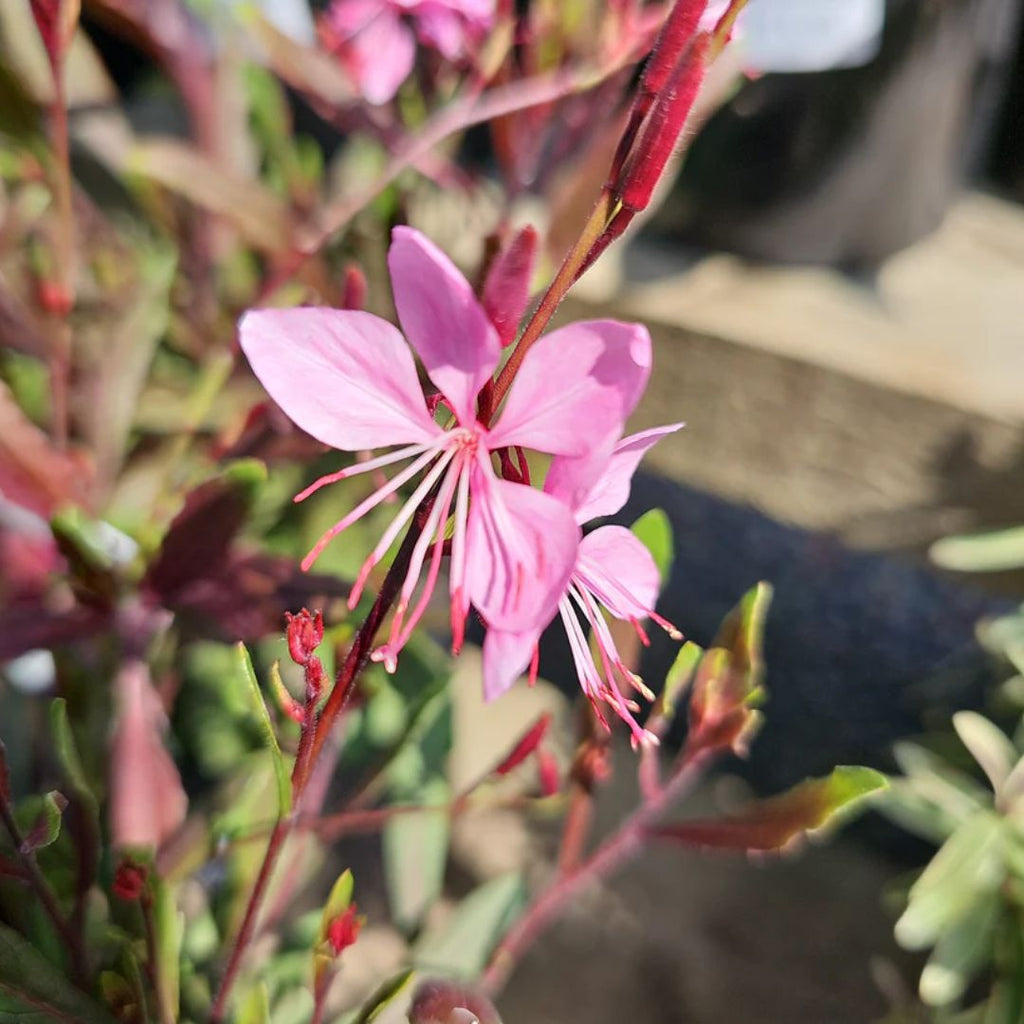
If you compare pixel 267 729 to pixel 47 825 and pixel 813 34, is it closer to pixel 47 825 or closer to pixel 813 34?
pixel 47 825

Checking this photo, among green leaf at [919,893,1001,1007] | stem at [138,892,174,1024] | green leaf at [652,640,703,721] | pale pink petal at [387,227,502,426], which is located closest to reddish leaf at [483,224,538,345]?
pale pink petal at [387,227,502,426]

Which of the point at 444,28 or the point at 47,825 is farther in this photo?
the point at 444,28

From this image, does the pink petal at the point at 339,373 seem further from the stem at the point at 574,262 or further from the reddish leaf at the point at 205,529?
the reddish leaf at the point at 205,529

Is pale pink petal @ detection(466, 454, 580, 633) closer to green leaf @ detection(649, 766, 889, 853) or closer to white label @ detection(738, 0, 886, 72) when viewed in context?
green leaf @ detection(649, 766, 889, 853)

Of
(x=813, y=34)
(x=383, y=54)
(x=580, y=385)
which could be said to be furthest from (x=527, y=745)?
(x=813, y=34)

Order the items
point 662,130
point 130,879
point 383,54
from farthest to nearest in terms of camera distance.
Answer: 1. point 383,54
2. point 130,879
3. point 662,130

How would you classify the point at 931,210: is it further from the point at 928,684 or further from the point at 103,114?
the point at 103,114

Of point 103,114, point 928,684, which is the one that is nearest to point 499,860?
point 928,684
